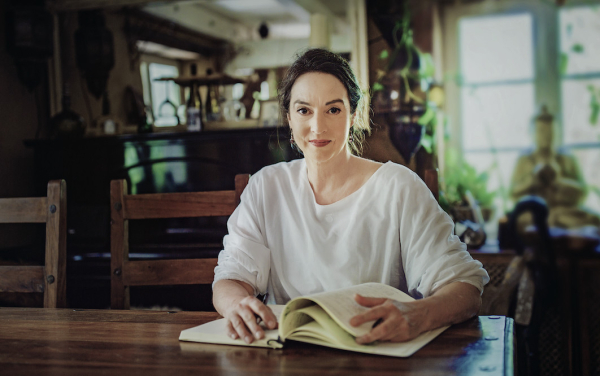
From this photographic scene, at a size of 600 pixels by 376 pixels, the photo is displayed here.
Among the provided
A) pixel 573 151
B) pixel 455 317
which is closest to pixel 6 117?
pixel 455 317

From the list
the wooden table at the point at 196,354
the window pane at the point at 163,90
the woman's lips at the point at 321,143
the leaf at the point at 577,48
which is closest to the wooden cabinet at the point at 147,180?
the woman's lips at the point at 321,143

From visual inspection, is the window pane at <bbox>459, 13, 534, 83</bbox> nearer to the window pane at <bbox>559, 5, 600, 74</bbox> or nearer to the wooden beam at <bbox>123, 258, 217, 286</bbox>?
the window pane at <bbox>559, 5, 600, 74</bbox>

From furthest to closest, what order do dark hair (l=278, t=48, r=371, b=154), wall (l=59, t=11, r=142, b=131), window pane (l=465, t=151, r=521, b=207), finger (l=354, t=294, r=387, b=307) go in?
1. window pane (l=465, t=151, r=521, b=207)
2. wall (l=59, t=11, r=142, b=131)
3. dark hair (l=278, t=48, r=371, b=154)
4. finger (l=354, t=294, r=387, b=307)

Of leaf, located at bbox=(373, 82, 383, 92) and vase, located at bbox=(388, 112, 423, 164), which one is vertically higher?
leaf, located at bbox=(373, 82, 383, 92)

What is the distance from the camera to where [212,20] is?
6.40 meters

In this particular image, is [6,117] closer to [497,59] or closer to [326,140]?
[326,140]

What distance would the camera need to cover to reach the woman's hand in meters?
0.98

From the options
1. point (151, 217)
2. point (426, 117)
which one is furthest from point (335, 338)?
point (426, 117)

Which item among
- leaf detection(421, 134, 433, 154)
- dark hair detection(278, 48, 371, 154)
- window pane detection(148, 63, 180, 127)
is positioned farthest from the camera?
window pane detection(148, 63, 180, 127)

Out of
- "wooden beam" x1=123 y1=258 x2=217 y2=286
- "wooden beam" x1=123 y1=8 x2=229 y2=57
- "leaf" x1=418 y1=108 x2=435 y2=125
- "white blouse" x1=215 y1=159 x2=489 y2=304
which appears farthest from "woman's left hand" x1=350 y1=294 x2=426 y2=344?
"wooden beam" x1=123 y1=8 x2=229 y2=57

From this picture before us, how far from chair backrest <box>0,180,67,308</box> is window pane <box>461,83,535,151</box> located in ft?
12.6

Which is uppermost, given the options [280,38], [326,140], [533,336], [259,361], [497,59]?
[280,38]

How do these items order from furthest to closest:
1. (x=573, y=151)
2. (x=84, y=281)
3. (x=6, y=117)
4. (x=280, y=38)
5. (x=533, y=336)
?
(x=280, y=38) < (x=573, y=151) < (x=6, y=117) < (x=84, y=281) < (x=533, y=336)

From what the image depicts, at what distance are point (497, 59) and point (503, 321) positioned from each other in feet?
13.5
